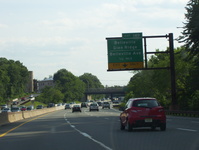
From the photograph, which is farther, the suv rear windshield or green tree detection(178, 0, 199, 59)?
green tree detection(178, 0, 199, 59)

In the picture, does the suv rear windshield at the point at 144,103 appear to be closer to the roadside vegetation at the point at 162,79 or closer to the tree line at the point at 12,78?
the roadside vegetation at the point at 162,79

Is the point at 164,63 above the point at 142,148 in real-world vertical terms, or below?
above

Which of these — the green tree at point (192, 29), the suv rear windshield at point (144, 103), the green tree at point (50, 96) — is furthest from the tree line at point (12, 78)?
the suv rear windshield at point (144, 103)

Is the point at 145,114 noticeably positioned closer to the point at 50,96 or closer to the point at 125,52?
the point at 125,52

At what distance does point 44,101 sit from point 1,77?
59.6ft

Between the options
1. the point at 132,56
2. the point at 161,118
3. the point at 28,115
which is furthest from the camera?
the point at 28,115

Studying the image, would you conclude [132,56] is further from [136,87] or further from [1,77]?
[1,77]

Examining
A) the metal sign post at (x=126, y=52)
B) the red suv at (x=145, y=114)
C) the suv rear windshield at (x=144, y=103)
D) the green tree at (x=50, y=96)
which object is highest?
the metal sign post at (x=126, y=52)

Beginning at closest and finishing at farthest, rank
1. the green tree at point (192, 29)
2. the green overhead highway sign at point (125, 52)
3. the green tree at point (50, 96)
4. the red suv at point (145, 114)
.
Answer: the red suv at point (145, 114), the green tree at point (192, 29), the green overhead highway sign at point (125, 52), the green tree at point (50, 96)

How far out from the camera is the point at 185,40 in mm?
38094

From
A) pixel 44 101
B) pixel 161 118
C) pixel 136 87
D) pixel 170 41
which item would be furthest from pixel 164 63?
pixel 44 101

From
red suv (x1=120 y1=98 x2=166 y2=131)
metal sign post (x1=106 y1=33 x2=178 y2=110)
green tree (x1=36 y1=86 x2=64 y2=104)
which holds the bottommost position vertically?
red suv (x1=120 y1=98 x2=166 y2=131)

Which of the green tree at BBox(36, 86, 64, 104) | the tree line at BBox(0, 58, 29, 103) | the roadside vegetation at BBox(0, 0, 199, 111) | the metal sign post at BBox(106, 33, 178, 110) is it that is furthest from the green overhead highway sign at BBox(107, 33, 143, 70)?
the green tree at BBox(36, 86, 64, 104)

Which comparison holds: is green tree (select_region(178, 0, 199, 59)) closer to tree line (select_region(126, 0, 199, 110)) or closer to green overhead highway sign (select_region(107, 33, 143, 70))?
tree line (select_region(126, 0, 199, 110))
